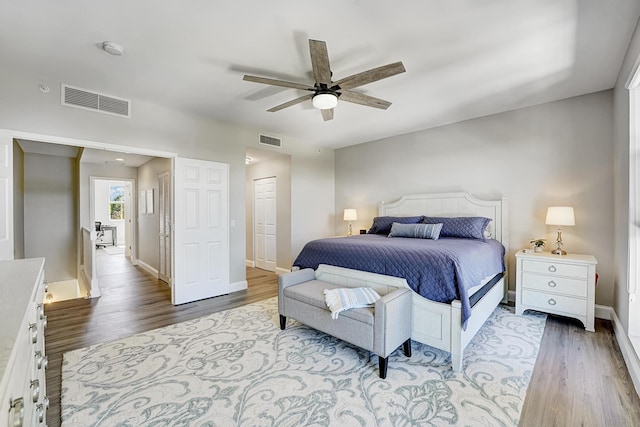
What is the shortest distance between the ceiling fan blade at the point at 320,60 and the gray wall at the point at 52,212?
559 cm

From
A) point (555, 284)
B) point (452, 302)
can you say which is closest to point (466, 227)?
point (555, 284)

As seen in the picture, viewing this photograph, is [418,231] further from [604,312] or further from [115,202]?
[115,202]

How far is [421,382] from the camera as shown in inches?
84.6

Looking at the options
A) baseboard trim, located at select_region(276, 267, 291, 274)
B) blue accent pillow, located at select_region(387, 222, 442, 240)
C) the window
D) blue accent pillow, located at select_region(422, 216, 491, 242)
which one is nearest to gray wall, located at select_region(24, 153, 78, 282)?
baseboard trim, located at select_region(276, 267, 291, 274)

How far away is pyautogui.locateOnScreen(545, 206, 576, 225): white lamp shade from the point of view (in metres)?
3.25

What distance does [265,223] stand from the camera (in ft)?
20.6

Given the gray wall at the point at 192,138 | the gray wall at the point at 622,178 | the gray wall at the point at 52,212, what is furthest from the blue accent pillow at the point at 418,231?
the gray wall at the point at 52,212

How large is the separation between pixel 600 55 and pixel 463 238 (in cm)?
222

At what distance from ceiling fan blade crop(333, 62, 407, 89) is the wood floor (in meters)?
2.53

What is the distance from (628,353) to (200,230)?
15.4 feet

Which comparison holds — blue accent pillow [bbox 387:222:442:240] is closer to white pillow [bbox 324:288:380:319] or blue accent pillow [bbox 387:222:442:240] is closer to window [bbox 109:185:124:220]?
white pillow [bbox 324:288:380:319]

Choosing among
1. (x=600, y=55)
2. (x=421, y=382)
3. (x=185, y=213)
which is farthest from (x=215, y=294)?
(x=600, y=55)

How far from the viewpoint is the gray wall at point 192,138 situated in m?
2.88

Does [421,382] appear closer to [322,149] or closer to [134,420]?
[134,420]
